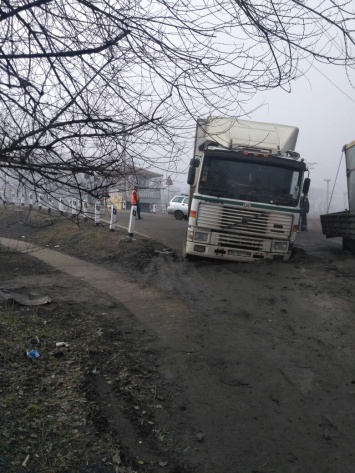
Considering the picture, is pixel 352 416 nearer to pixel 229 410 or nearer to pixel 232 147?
pixel 229 410

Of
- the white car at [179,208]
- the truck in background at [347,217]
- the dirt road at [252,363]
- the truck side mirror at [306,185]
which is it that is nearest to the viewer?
the dirt road at [252,363]

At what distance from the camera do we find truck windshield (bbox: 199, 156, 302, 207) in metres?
9.59

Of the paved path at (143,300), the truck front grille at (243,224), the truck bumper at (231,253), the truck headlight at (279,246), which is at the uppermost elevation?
the truck front grille at (243,224)

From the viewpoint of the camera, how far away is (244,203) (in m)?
9.47

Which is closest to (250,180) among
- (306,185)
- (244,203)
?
(244,203)

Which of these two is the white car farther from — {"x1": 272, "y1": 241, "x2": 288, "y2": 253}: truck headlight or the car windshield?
{"x1": 272, "y1": 241, "x2": 288, "y2": 253}: truck headlight

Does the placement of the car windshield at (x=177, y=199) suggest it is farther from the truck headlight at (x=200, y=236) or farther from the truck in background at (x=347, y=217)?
the truck headlight at (x=200, y=236)

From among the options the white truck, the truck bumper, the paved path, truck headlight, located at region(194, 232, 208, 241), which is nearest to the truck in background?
the white truck

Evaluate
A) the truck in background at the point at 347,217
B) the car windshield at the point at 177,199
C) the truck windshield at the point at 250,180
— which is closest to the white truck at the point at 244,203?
the truck windshield at the point at 250,180

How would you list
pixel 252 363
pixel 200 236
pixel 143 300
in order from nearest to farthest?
pixel 252 363
pixel 143 300
pixel 200 236

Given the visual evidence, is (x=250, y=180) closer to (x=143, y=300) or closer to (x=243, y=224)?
(x=243, y=224)

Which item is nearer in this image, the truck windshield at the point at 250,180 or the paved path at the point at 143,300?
the paved path at the point at 143,300

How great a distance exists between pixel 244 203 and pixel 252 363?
523 centimetres

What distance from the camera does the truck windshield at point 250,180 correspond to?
959cm
